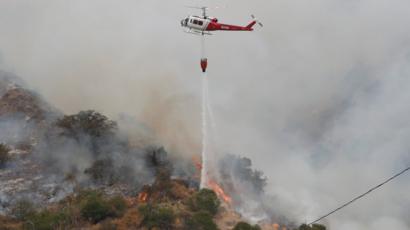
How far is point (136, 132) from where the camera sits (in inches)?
3777

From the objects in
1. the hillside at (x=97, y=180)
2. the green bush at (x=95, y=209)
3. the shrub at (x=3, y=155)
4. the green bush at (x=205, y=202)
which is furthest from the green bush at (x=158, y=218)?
the shrub at (x=3, y=155)

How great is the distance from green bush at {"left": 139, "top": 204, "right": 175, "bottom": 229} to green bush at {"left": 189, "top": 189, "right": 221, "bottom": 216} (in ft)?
18.2

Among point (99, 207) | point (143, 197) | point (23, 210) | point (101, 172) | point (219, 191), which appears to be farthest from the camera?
point (219, 191)

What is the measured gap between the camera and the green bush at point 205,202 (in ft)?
247

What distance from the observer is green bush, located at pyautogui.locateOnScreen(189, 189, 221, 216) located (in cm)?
7544

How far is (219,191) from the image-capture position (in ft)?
282

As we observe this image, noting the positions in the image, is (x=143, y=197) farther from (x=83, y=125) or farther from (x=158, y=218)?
(x=83, y=125)

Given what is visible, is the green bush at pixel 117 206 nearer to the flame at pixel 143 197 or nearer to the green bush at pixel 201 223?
the flame at pixel 143 197

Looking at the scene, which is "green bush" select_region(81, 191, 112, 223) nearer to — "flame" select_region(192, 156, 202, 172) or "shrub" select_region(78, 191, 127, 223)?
"shrub" select_region(78, 191, 127, 223)

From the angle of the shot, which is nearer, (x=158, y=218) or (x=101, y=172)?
(x=158, y=218)

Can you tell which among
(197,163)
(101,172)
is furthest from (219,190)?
(101,172)

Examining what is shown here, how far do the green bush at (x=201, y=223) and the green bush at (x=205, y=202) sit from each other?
3.87m

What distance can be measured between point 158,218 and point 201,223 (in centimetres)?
570

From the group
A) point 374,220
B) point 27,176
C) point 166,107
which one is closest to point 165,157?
point 166,107
